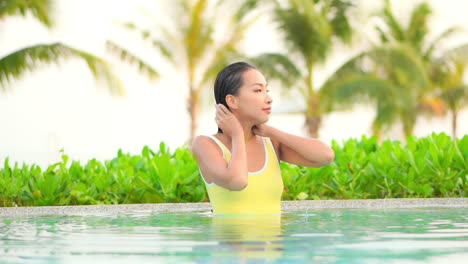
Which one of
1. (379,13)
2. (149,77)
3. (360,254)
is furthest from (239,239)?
(379,13)

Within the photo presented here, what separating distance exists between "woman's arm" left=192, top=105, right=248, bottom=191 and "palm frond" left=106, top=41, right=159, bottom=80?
53.0 ft

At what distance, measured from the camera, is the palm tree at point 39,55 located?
16.4 metres

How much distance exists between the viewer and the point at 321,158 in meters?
4.30

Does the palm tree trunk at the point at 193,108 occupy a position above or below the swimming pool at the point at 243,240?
above

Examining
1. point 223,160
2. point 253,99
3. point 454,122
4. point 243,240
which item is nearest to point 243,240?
point 243,240

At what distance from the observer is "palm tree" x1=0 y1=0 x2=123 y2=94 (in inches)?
646

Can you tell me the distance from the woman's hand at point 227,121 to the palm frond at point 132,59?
16164 millimetres

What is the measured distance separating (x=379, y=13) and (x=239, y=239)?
27758mm

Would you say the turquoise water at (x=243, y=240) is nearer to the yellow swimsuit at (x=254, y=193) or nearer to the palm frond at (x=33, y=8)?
the yellow swimsuit at (x=254, y=193)

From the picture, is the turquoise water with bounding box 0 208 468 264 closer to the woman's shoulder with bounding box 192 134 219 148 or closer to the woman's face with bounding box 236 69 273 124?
the woman's shoulder with bounding box 192 134 219 148

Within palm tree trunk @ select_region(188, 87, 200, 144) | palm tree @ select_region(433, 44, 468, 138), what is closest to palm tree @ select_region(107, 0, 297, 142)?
palm tree trunk @ select_region(188, 87, 200, 144)

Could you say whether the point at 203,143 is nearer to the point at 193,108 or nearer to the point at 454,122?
the point at 193,108

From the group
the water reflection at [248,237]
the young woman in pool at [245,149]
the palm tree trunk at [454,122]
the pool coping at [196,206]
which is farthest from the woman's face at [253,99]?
the palm tree trunk at [454,122]

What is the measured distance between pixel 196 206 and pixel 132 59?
14.3 meters
